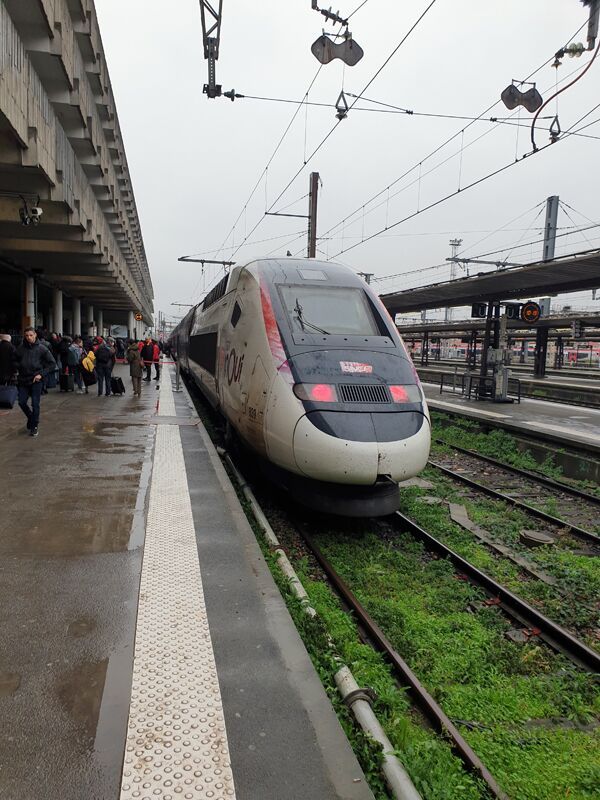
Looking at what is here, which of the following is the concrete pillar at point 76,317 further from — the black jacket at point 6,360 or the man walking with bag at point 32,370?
the man walking with bag at point 32,370

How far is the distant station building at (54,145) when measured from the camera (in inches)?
328

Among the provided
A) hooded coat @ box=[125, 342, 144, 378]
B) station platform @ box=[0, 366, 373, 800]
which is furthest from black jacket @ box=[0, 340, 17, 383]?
hooded coat @ box=[125, 342, 144, 378]

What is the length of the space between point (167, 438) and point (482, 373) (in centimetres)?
1189

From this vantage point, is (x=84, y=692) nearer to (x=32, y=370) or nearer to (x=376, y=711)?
(x=376, y=711)

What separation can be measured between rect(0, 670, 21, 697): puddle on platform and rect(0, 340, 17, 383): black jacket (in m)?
7.94

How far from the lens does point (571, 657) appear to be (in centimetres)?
416

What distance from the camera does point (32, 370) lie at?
8727 mm

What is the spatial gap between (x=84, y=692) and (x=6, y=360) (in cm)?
863

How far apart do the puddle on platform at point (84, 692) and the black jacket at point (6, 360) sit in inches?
317

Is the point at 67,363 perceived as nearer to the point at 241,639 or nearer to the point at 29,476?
the point at 29,476

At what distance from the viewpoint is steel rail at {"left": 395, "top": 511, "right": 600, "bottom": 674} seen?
412 centimetres

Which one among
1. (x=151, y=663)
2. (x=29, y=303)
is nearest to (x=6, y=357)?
(x=151, y=663)

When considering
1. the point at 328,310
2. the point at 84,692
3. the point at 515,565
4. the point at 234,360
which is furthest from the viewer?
the point at 234,360

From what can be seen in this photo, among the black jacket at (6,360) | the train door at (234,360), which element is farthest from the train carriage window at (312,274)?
the black jacket at (6,360)
